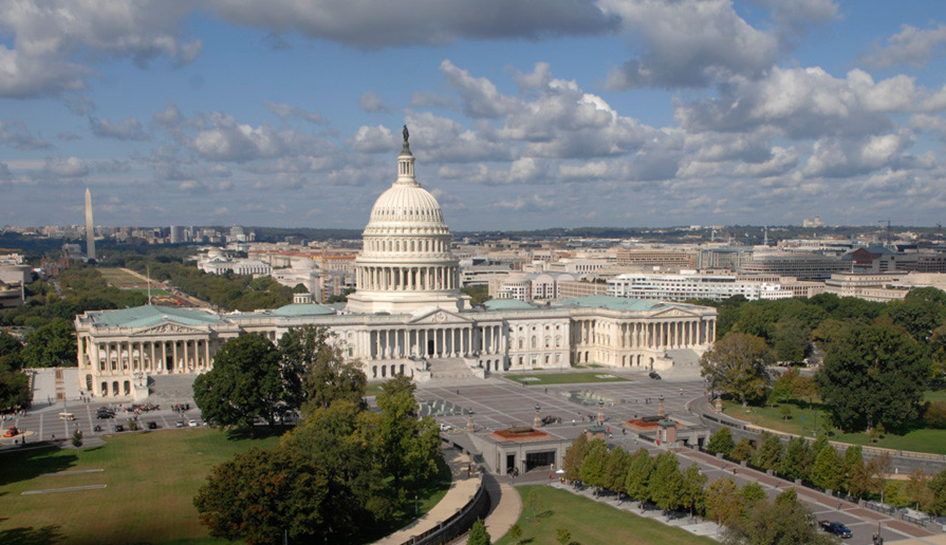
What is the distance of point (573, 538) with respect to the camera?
61531 millimetres

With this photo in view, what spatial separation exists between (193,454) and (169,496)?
13762mm

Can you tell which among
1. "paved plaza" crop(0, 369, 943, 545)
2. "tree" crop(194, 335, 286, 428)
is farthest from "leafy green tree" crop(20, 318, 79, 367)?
"tree" crop(194, 335, 286, 428)

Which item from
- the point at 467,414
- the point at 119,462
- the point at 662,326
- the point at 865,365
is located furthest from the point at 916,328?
the point at 119,462

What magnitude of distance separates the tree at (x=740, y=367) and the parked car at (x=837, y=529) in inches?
1722

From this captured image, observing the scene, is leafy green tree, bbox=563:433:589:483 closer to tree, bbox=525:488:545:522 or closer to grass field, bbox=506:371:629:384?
tree, bbox=525:488:545:522

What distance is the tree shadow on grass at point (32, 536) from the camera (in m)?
58.1

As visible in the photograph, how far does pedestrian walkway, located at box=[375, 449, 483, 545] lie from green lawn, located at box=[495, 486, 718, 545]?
14.4 ft

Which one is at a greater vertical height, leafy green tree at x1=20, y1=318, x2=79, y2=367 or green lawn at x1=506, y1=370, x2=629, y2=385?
leafy green tree at x1=20, y1=318, x2=79, y2=367

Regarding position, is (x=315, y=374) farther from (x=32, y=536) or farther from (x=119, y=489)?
(x=32, y=536)

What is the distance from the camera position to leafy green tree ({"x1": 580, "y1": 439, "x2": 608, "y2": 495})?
232 ft

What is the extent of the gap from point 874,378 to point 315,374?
53.3 metres

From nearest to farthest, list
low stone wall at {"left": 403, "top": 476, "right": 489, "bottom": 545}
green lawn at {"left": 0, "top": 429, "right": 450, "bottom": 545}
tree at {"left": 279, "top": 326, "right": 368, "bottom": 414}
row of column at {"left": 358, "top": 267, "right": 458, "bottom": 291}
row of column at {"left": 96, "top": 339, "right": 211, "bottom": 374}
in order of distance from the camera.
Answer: green lawn at {"left": 0, "top": 429, "right": 450, "bottom": 545}
low stone wall at {"left": 403, "top": 476, "right": 489, "bottom": 545}
tree at {"left": 279, "top": 326, "right": 368, "bottom": 414}
row of column at {"left": 96, "top": 339, "right": 211, "bottom": 374}
row of column at {"left": 358, "top": 267, "right": 458, "bottom": 291}

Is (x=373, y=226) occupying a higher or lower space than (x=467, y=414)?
higher

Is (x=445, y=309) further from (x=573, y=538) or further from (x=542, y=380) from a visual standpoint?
(x=573, y=538)
